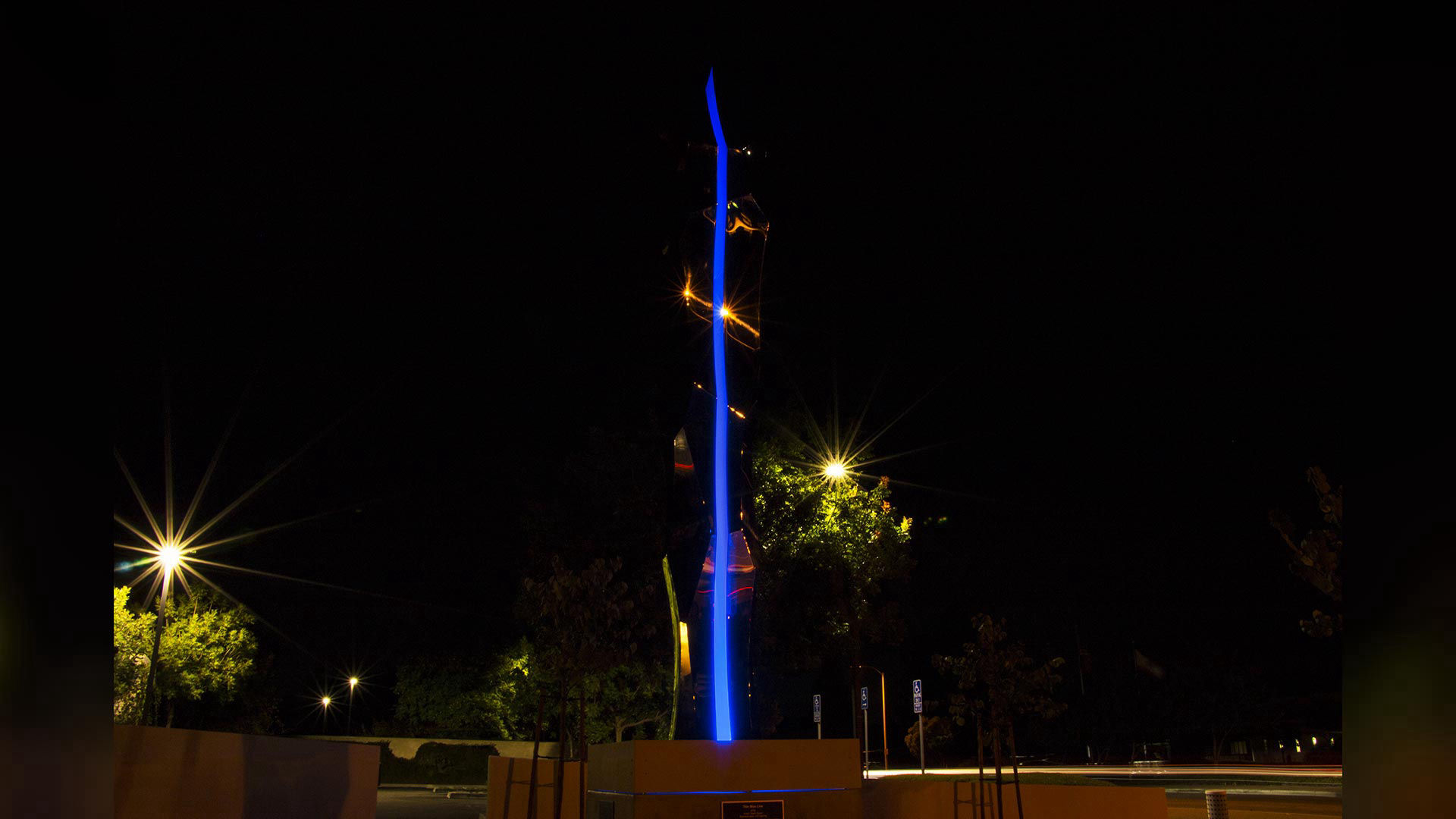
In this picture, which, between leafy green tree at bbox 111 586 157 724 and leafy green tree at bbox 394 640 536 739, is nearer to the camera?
leafy green tree at bbox 111 586 157 724

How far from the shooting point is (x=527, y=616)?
90.0ft

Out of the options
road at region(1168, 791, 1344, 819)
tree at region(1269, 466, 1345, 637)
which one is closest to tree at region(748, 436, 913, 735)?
road at region(1168, 791, 1344, 819)

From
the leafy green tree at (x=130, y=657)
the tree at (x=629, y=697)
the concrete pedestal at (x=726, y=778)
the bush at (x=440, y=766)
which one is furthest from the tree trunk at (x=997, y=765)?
the bush at (x=440, y=766)

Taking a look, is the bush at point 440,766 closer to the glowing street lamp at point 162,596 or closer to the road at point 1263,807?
the glowing street lamp at point 162,596

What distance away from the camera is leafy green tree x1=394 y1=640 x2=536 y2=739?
30781 millimetres

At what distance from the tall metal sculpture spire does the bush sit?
28.9 meters

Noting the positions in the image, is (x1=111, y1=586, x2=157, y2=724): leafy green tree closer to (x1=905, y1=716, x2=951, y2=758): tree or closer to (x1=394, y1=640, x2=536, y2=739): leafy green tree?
(x1=394, y1=640, x2=536, y2=739): leafy green tree

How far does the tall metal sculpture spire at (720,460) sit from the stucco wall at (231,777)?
189 inches

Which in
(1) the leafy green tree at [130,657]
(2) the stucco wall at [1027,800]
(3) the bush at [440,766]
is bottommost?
(3) the bush at [440,766]

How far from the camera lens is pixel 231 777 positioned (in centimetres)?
1018

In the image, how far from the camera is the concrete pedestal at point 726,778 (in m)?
10.2

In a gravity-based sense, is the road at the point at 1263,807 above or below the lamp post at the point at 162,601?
below

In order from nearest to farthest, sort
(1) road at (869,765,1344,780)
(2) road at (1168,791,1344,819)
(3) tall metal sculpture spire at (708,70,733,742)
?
1. (3) tall metal sculpture spire at (708,70,733,742)
2. (2) road at (1168,791,1344,819)
3. (1) road at (869,765,1344,780)
